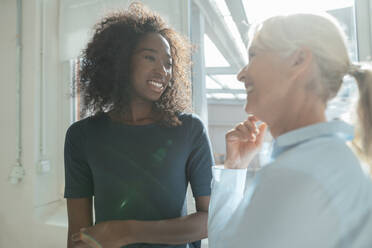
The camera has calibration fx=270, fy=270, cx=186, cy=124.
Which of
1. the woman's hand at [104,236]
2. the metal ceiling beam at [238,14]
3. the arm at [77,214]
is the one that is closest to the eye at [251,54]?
the woman's hand at [104,236]

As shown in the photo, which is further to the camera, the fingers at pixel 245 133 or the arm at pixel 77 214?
the arm at pixel 77 214

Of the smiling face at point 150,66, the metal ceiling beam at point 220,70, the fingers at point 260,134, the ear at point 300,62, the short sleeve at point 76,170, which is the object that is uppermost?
the metal ceiling beam at point 220,70

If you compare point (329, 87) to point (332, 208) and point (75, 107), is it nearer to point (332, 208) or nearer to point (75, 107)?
point (332, 208)

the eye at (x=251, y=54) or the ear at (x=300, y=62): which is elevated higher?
the eye at (x=251, y=54)

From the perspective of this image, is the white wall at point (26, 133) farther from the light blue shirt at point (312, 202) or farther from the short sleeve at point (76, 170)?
the light blue shirt at point (312, 202)

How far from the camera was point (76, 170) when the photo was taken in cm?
100

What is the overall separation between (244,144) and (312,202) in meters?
0.44

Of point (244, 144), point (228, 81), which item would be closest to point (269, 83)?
point (244, 144)

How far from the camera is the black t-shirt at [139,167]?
3.07 ft

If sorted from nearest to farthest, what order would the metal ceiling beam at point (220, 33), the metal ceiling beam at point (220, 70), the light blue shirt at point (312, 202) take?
the light blue shirt at point (312, 202)
the metal ceiling beam at point (220, 33)
the metal ceiling beam at point (220, 70)

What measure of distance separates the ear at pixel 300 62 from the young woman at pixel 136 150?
0.48 m

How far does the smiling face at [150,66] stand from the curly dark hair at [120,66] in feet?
0.12

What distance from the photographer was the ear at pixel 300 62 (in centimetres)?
56

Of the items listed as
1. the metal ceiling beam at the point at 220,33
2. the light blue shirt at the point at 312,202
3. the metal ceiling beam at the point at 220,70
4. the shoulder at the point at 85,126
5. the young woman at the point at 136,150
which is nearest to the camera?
the light blue shirt at the point at 312,202
